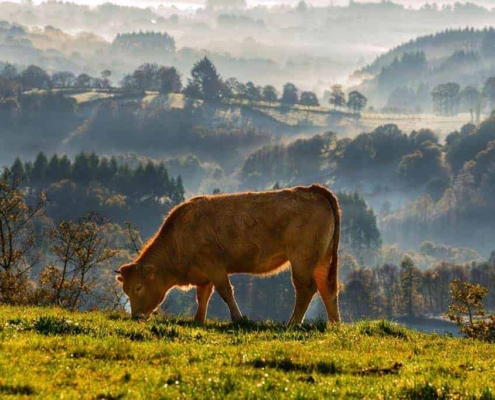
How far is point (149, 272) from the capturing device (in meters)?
23.5

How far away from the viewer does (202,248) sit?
22797 mm

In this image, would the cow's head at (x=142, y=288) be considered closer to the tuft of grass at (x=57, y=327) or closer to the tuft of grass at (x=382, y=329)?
the tuft of grass at (x=382, y=329)

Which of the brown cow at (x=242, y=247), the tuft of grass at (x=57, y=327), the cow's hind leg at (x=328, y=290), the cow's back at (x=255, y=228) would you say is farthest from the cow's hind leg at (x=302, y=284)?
the tuft of grass at (x=57, y=327)

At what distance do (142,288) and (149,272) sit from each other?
57cm

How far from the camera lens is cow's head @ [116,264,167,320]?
2362cm

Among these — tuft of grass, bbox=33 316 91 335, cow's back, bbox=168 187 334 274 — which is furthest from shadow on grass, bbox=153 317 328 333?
cow's back, bbox=168 187 334 274

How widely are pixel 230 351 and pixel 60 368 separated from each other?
332cm

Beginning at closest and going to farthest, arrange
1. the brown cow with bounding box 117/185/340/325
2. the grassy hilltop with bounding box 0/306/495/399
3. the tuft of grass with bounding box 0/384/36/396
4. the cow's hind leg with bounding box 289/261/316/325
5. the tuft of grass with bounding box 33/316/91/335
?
the tuft of grass with bounding box 0/384/36/396, the grassy hilltop with bounding box 0/306/495/399, the tuft of grass with bounding box 33/316/91/335, the cow's hind leg with bounding box 289/261/316/325, the brown cow with bounding box 117/185/340/325

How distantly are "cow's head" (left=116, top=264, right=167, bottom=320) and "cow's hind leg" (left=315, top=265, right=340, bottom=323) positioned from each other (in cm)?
476

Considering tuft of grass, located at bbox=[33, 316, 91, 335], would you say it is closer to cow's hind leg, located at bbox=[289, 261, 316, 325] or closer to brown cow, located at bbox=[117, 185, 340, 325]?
brown cow, located at bbox=[117, 185, 340, 325]

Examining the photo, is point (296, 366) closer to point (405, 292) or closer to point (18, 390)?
point (18, 390)

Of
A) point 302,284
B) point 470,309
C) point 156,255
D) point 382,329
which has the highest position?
point 156,255

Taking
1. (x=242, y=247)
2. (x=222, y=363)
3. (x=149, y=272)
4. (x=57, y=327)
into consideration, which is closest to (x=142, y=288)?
(x=149, y=272)

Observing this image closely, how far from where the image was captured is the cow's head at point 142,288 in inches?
930
